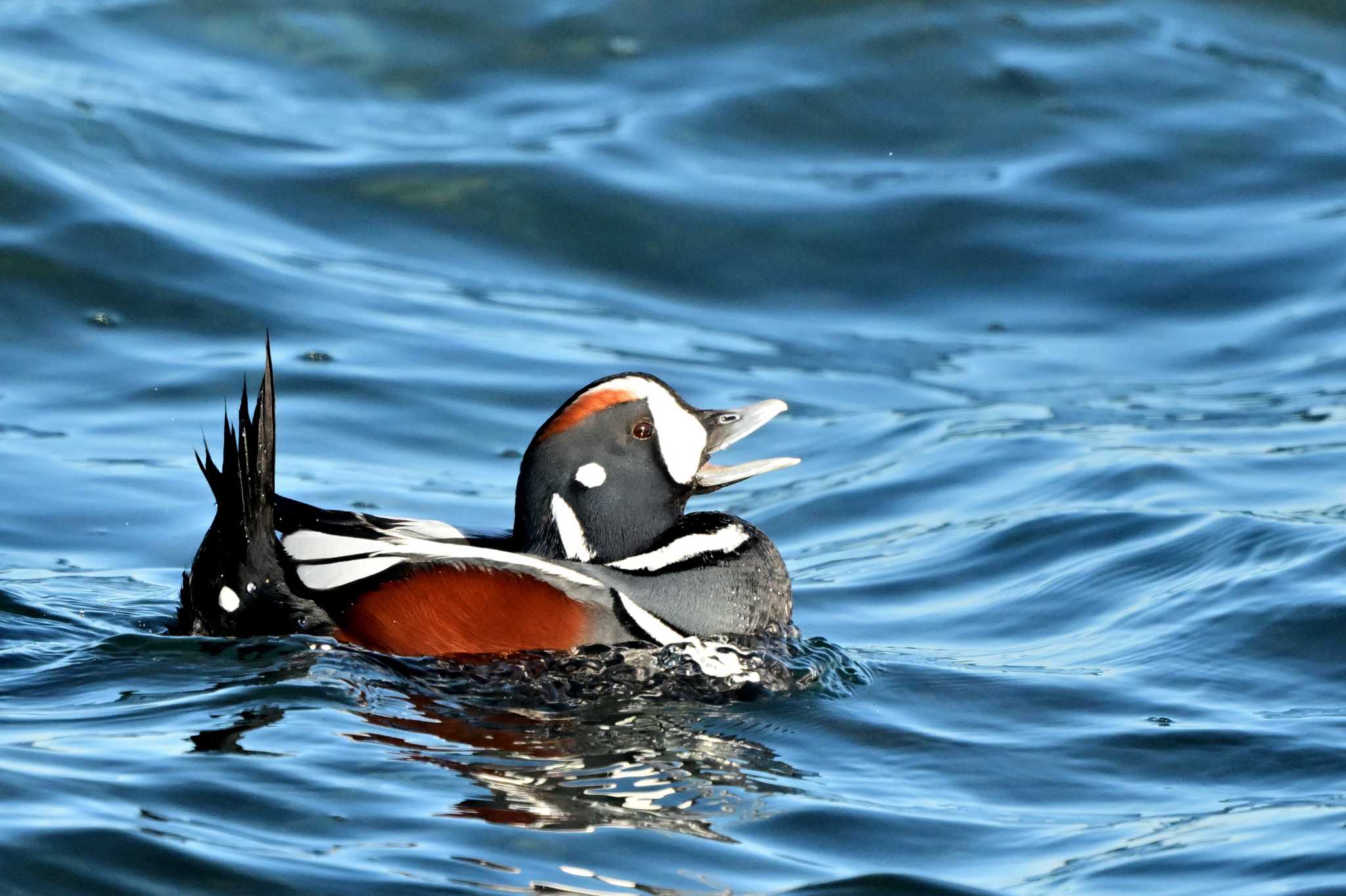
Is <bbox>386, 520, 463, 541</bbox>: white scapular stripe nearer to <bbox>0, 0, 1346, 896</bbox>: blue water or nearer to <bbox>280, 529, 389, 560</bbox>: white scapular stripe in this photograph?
<bbox>280, 529, 389, 560</bbox>: white scapular stripe

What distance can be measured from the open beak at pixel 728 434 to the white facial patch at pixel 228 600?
150 centimetres

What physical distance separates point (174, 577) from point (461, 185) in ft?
16.9

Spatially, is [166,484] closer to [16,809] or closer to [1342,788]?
[16,809]

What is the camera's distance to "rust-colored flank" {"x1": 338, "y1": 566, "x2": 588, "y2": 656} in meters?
5.74

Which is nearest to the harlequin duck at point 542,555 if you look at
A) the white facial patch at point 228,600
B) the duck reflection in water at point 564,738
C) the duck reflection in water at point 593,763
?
the white facial patch at point 228,600

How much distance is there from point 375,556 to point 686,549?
985 millimetres

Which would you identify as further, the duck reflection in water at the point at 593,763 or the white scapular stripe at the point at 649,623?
the white scapular stripe at the point at 649,623

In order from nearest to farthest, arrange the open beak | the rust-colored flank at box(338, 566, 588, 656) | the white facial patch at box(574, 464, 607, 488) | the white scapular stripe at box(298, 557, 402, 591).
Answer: the rust-colored flank at box(338, 566, 588, 656) → the white scapular stripe at box(298, 557, 402, 591) → the white facial patch at box(574, 464, 607, 488) → the open beak

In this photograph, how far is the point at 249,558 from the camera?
588 centimetres

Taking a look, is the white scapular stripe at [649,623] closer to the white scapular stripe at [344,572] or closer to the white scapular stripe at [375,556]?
the white scapular stripe at [375,556]

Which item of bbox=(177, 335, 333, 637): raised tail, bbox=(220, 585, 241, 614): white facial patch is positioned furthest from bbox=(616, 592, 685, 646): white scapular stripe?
bbox=(220, 585, 241, 614): white facial patch

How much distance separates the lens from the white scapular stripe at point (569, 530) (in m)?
6.12

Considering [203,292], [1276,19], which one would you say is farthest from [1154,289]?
[203,292]

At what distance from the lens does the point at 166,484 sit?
8531 millimetres
